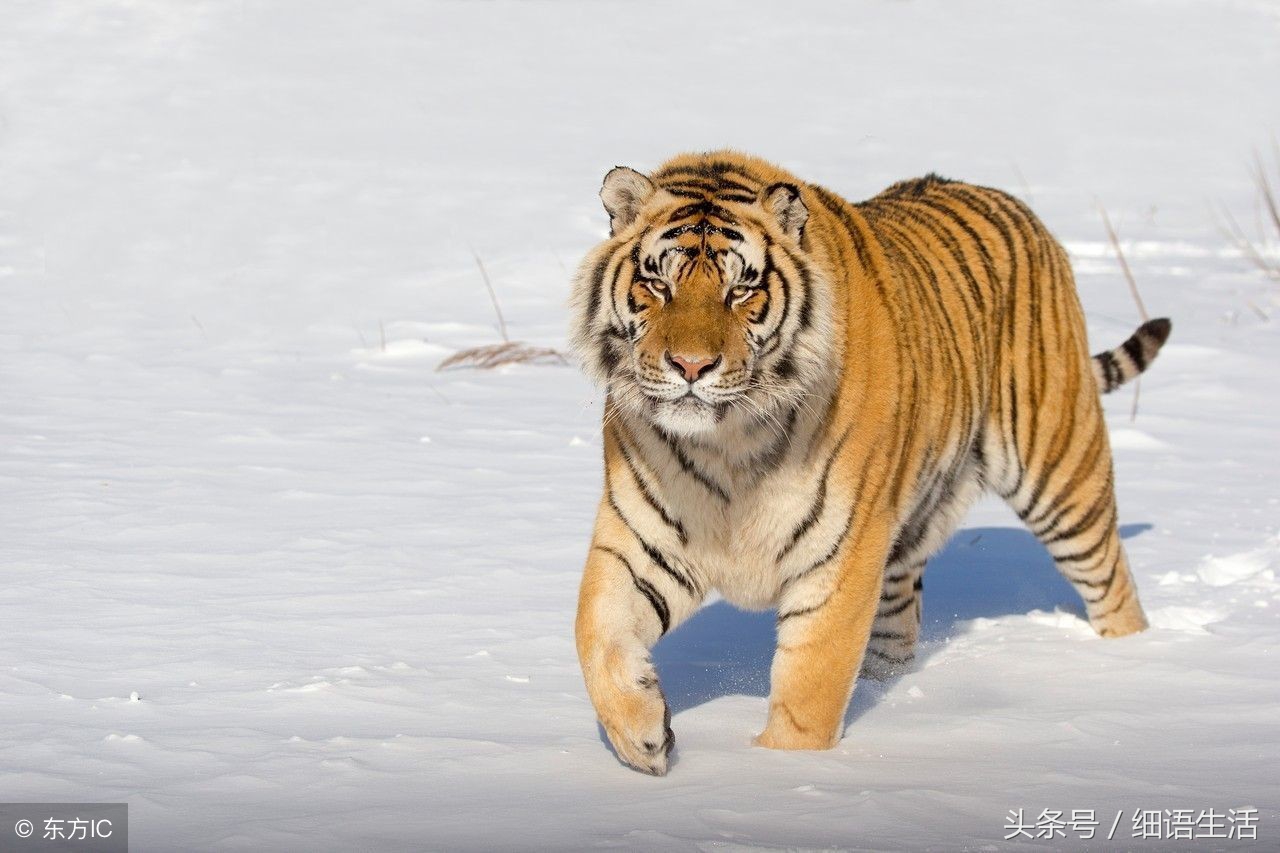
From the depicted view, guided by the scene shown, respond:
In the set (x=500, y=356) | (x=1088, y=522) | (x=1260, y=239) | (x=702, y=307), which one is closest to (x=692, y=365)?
(x=702, y=307)

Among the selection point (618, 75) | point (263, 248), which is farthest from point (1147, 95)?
point (263, 248)

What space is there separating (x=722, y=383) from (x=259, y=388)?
457 cm

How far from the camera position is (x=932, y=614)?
4.92 meters

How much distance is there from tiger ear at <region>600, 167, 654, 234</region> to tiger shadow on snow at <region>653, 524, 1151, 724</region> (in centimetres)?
113

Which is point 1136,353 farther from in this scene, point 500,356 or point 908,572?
point 500,356

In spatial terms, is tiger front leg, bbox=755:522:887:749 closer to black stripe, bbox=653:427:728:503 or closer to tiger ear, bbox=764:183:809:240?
black stripe, bbox=653:427:728:503

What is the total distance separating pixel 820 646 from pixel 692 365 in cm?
69

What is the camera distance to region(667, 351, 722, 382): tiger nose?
3.14m

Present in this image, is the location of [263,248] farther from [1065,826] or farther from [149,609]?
[1065,826]

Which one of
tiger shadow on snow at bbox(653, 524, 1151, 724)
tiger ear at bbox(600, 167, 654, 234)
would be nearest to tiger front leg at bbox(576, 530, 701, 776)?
tiger shadow on snow at bbox(653, 524, 1151, 724)

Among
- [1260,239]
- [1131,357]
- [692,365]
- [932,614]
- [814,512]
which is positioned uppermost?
[692,365]

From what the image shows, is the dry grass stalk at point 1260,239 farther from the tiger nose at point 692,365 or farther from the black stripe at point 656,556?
the tiger nose at point 692,365

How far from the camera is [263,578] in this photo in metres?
4.70

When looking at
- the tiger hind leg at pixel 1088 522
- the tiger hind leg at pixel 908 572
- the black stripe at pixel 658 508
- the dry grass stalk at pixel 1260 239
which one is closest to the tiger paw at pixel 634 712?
the black stripe at pixel 658 508
